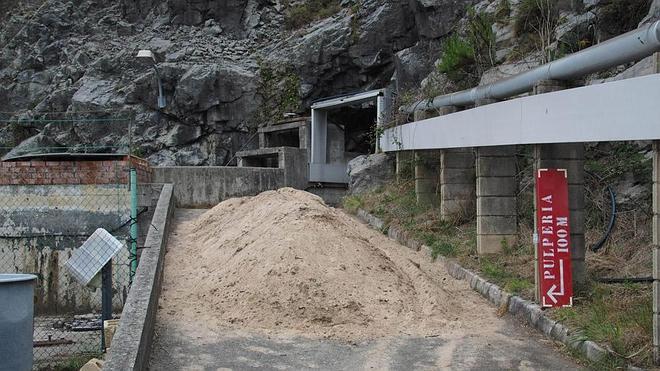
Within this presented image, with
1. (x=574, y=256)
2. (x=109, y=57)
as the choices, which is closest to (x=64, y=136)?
(x=109, y=57)

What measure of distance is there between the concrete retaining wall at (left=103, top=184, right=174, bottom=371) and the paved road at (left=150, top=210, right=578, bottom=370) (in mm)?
270

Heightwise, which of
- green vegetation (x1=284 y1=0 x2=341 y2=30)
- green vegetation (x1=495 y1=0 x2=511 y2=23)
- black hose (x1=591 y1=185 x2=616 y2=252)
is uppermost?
green vegetation (x1=284 y1=0 x2=341 y2=30)

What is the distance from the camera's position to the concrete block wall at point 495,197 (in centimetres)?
969

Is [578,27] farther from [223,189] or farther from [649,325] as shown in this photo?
[223,189]

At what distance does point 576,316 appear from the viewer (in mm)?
6613

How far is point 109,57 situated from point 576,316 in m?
30.3

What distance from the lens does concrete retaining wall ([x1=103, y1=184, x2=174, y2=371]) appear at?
5.18 metres

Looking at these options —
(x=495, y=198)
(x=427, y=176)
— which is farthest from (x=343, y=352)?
(x=427, y=176)

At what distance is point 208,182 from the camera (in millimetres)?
16578

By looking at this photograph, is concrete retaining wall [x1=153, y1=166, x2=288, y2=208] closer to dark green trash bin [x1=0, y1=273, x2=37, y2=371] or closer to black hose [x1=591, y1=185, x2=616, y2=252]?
black hose [x1=591, y1=185, x2=616, y2=252]

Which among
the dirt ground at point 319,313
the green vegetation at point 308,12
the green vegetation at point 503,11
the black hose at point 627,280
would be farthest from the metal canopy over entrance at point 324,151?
the black hose at point 627,280

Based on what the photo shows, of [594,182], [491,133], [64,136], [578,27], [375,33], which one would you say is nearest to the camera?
[491,133]

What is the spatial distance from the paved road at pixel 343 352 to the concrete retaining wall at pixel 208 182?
9.45m

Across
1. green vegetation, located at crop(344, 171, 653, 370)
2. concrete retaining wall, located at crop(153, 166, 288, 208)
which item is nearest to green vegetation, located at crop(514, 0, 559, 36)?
green vegetation, located at crop(344, 171, 653, 370)
